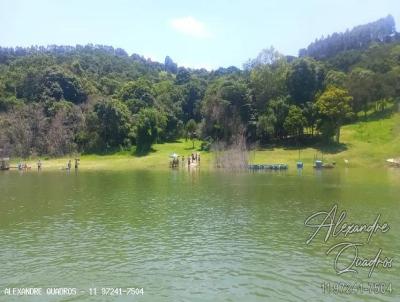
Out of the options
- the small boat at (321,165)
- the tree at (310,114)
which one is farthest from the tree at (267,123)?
the small boat at (321,165)

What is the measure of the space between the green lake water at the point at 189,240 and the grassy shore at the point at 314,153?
27711 mm

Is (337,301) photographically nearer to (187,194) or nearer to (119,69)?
(187,194)

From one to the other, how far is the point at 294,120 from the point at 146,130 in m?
28.7

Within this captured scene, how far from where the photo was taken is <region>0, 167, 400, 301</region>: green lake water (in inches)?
719

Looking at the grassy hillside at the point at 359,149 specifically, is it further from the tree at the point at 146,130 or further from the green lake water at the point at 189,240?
the green lake water at the point at 189,240

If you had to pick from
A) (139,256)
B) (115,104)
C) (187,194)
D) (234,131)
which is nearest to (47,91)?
(115,104)

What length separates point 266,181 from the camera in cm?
5250

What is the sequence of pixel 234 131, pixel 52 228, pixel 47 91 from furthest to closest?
pixel 47 91 < pixel 234 131 < pixel 52 228

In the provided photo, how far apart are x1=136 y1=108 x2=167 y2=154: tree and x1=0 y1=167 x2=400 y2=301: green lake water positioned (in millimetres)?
43048

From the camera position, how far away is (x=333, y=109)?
81.5m

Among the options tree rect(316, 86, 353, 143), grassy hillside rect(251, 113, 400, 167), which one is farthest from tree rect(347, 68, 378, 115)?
tree rect(316, 86, 353, 143)

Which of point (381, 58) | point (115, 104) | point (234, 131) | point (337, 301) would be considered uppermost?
point (381, 58)

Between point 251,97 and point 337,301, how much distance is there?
8066cm

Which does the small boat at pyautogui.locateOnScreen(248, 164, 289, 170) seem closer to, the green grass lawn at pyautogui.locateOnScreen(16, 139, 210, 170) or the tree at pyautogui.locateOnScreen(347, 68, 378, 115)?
the green grass lawn at pyautogui.locateOnScreen(16, 139, 210, 170)
